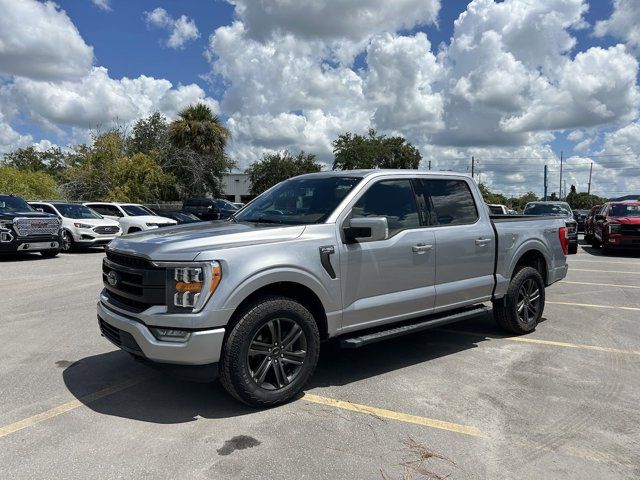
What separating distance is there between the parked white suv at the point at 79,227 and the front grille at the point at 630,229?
16255 mm

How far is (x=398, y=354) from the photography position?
545 centimetres

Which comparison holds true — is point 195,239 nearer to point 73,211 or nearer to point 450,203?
point 450,203

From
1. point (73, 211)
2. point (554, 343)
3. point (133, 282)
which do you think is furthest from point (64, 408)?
point (73, 211)

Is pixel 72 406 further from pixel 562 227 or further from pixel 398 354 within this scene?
pixel 562 227

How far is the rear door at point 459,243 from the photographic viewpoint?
16.9 ft

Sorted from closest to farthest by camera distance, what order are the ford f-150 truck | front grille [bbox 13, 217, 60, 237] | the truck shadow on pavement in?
the truck shadow on pavement → the ford f-150 truck → front grille [bbox 13, 217, 60, 237]

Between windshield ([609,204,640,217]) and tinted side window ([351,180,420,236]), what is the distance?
587 inches

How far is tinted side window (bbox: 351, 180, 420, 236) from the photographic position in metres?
4.71

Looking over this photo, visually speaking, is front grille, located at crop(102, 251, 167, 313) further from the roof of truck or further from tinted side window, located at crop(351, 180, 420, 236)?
the roof of truck

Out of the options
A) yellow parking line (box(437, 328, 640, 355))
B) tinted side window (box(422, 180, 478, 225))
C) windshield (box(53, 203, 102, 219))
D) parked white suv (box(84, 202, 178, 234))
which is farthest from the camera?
parked white suv (box(84, 202, 178, 234))

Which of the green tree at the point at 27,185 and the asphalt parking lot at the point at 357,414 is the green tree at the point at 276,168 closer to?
the green tree at the point at 27,185

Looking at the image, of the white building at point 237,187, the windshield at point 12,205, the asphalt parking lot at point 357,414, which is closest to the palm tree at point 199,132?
the windshield at point 12,205

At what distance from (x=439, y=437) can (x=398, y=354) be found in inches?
74.5

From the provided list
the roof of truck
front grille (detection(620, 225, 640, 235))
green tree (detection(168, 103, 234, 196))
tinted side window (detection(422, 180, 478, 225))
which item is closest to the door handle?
tinted side window (detection(422, 180, 478, 225))
